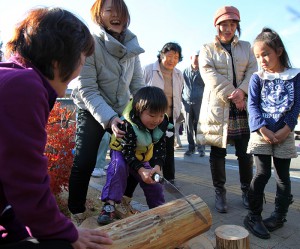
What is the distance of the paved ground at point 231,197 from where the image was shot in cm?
255

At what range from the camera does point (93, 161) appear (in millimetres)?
2637

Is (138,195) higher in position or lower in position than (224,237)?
lower

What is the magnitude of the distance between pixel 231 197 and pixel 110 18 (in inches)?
94.4

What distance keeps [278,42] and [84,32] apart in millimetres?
1986

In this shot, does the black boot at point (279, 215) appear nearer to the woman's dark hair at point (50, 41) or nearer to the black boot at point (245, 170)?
the black boot at point (245, 170)

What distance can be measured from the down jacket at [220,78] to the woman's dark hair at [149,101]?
825 mm

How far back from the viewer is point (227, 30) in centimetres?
321

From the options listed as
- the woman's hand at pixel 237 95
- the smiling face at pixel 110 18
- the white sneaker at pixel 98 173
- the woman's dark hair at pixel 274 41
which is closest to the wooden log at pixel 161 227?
the woman's hand at pixel 237 95

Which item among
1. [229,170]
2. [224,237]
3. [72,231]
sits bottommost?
[229,170]

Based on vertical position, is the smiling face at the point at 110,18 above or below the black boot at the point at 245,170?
above

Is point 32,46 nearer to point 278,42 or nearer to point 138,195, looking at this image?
point 278,42

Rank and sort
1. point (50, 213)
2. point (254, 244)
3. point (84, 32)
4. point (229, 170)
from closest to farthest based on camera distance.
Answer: point (50, 213), point (84, 32), point (254, 244), point (229, 170)

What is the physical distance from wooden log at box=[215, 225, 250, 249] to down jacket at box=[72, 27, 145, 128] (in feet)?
3.96

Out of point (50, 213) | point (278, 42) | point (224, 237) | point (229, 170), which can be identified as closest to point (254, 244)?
point (224, 237)
